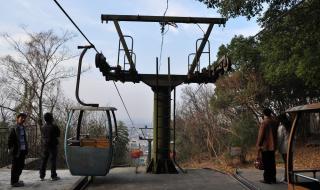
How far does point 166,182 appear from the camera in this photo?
12469 millimetres

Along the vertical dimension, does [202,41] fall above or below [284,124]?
above

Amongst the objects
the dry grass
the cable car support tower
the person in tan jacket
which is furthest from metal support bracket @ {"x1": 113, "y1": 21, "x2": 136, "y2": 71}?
the dry grass

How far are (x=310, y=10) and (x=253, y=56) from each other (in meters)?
13.6

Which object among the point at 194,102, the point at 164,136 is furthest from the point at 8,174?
the point at 194,102

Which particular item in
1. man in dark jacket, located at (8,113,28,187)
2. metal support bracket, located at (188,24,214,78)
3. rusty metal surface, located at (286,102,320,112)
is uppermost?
metal support bracket, located at (188,24,214,78)

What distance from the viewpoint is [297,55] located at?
22250mm

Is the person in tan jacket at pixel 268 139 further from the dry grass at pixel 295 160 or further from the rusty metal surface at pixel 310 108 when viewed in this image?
the dry grass at pixel 295 160

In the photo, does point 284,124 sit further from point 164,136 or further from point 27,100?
point 27,100

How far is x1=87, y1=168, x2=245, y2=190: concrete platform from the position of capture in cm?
1155

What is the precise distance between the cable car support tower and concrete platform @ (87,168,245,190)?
1.26 m

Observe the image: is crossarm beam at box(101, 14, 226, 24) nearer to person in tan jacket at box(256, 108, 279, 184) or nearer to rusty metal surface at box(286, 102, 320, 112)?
person in tan jacket at box(256, 108, 279, 184)

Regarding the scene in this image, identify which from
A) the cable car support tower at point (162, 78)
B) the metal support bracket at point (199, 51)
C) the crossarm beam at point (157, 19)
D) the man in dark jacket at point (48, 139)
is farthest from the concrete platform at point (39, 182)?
the metal support bracket at point (199, 51)

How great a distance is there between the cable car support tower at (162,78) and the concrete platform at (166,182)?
126cm

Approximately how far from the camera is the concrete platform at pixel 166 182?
11.6 m
